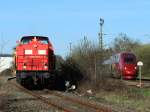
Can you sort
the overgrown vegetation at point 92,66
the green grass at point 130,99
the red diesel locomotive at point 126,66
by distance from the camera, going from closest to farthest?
the green grass at point 130,99
the overgrown vegetation at point 92,66
the red diesel locomotive at point 126,66

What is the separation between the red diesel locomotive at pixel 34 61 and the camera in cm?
2988

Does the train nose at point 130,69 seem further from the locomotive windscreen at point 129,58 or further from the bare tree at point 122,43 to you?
the bare tree at point 122,43

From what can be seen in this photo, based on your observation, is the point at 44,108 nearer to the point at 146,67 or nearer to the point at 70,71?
the point at 70,71

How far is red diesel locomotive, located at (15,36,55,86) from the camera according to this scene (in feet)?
98.0

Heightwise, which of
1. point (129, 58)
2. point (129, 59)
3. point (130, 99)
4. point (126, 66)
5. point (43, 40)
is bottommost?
point (130, 99)

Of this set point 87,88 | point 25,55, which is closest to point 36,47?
point 25,55

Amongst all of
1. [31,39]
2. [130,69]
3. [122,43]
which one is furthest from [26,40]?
[122,43]

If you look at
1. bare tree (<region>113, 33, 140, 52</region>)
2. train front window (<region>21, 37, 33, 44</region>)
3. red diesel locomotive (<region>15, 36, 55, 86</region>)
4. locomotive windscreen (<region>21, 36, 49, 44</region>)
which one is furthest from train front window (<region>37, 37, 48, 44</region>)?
bare tree (<region>113, 33, 140, 52</region>)

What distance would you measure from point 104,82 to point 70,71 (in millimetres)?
8750

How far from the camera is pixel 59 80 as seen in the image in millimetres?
39094

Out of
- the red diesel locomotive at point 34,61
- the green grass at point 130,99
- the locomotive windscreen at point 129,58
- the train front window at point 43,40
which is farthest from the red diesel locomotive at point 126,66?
the green grass at point 130,99

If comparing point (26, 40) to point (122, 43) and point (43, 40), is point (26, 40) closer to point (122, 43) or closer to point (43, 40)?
point (43, 40)

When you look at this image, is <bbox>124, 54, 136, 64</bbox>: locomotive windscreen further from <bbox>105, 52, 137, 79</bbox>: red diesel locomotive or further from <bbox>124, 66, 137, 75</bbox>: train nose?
<bbox>124, 66, 137, 75</bbox>: train nose

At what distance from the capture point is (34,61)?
98.7ft
